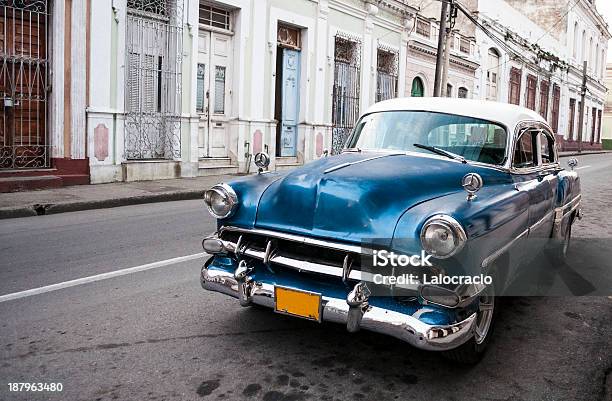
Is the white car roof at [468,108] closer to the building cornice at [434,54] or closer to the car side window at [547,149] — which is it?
the car side window at [547,149]

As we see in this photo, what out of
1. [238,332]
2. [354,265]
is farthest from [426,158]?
[238,332]

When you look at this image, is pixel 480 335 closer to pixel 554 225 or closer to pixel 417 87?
pixel 554 225

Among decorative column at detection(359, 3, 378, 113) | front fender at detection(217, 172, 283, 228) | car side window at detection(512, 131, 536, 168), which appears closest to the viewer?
front fender at detection(217, 172, 283, 228)

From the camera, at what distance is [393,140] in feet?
15.9

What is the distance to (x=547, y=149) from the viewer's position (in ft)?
19.1

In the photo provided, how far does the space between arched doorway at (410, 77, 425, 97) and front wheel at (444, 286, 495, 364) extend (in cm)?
2091

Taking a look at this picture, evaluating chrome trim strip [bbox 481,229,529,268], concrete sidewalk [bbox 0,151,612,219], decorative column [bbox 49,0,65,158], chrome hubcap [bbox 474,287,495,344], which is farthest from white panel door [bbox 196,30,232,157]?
chrome hubcap [bbox 474,287,495,344]

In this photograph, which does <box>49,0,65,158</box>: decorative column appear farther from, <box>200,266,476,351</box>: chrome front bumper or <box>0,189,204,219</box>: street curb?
<box>200,266,476,351</box>: chrome front bumper

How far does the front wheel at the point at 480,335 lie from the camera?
3.55 m

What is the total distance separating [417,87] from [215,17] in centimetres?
1153

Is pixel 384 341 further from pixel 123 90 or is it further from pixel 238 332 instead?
pixel 123 90

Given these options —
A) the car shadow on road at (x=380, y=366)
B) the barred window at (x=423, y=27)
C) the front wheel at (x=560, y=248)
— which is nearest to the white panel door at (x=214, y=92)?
the front wheel at (x=560, y=248)

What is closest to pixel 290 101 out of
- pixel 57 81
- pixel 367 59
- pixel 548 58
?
pixel 367 59

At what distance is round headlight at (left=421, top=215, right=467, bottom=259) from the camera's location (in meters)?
3.18
